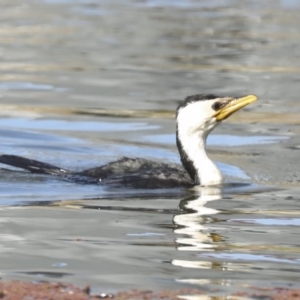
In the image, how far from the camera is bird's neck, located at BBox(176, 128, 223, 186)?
11.2 metres

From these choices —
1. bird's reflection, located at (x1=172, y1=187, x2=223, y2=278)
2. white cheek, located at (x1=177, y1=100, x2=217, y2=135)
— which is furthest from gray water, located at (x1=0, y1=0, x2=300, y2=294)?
white cheek, located at (x1=177, y1=100, x2=217, y2=135)

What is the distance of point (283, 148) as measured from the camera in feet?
43.9

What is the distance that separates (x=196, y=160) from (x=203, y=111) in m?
0.55

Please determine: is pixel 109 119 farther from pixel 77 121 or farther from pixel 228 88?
pixel 228 88

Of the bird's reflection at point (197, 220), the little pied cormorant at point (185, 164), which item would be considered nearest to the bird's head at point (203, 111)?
the little pied cormorant at point (185, 164)

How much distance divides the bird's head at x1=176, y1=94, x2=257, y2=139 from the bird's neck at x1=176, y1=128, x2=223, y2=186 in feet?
0.21

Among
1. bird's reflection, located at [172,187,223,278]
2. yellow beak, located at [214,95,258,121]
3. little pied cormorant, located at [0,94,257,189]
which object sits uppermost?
yellow beak, located at [214,95,258,121]

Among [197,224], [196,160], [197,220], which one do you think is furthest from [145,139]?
[197,224]

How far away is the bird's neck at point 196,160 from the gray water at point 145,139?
23 centimetres

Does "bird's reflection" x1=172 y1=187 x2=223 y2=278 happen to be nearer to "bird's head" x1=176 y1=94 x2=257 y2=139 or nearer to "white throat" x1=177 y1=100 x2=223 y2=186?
"white throat" x1=177 y1=100 x2=223 y2=186

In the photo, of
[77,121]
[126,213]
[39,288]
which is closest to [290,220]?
[126,213]

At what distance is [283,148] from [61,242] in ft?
20.0

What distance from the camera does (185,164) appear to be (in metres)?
11.4

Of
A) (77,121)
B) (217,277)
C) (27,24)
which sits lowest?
(217,277)
